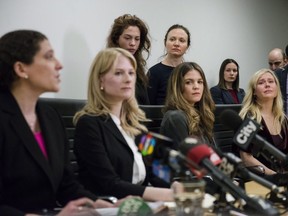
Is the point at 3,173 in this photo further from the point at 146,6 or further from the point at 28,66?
the point at 146,6

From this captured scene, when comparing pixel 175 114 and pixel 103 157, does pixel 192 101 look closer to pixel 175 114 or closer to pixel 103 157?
pixel 175 114

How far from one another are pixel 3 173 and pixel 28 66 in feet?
1.25

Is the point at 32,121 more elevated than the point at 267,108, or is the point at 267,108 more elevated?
the point at 32,121

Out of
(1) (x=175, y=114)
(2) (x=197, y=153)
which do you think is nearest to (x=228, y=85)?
(1) (x=175, y=114)

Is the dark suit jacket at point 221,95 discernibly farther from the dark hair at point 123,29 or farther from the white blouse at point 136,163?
the white blouse at point 136,163

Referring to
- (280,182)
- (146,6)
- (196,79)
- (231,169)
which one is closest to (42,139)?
(231,169)

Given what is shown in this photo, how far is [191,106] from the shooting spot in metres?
2.64

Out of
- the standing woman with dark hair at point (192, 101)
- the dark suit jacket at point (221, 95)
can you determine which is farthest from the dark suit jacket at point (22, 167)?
the dark suit jacket at point (221, 95)

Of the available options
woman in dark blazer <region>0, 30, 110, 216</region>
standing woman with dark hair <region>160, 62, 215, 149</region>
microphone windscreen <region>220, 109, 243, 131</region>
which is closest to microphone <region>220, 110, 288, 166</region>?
microphone windscreen <region>220, 109, 243, 131</region>

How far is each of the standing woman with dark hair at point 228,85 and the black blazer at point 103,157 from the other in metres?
2.84

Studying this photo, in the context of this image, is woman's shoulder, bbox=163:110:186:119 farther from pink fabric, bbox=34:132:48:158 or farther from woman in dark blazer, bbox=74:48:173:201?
pink fabric, bbox=34:132:48:158

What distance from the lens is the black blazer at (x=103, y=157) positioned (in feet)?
6.35

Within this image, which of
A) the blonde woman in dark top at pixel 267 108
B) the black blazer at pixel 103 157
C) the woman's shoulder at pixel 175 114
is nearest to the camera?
the black blazer at pixel 103 157

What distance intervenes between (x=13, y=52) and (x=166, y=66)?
1.93 meters
